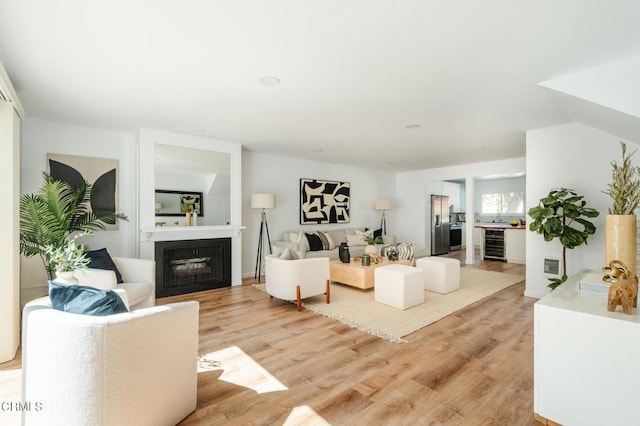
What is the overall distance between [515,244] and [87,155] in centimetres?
860

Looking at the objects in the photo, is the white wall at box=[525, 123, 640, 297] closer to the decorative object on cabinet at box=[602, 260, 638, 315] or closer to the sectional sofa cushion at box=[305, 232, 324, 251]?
the decorative object on cabinet at box=[602, 260, 638, 315]

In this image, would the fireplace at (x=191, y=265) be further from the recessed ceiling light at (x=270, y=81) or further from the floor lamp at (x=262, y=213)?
the recessed ceiling light at (x=270, y=81)

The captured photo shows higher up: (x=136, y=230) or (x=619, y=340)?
(x=136, y=230)

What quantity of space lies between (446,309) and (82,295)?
143 inches

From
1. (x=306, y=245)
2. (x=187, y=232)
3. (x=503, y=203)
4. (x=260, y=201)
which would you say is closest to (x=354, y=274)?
(x=306, y=245)

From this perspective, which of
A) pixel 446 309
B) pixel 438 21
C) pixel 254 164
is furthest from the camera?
pixel 254 164

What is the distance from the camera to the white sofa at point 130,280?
275 cm

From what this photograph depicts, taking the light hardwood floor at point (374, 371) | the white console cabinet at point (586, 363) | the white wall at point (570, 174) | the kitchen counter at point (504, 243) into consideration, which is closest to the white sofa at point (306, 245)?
the light hardwood floor at point (374, 371)

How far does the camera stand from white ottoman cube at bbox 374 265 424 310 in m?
3.58

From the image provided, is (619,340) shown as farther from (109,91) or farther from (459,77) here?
(109,91)

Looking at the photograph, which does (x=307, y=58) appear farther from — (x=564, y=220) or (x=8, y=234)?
(x=564, y=220)

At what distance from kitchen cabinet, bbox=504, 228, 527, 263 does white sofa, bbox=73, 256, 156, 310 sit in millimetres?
7448

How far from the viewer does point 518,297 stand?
4.16 meters

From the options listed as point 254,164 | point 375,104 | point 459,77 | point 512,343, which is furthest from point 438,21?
point 254,164
